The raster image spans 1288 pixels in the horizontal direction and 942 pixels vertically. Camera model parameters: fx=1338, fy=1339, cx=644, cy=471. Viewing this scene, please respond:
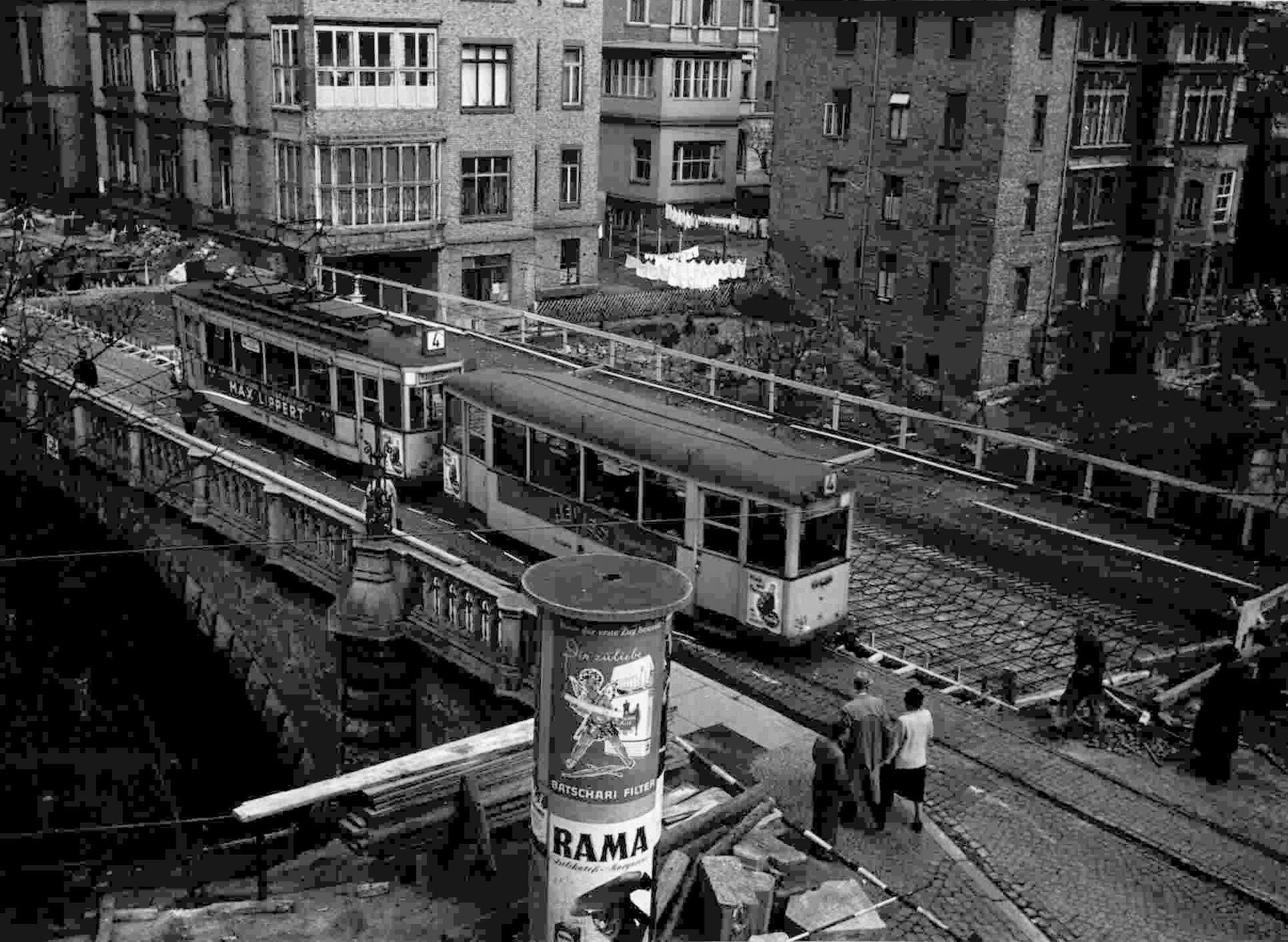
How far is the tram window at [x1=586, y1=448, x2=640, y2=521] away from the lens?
19.5 meters

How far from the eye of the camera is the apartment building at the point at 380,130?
42.1 m

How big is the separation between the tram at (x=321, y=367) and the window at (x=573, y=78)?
74.0 ft

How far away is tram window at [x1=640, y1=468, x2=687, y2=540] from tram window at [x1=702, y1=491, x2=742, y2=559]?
39 centimetres

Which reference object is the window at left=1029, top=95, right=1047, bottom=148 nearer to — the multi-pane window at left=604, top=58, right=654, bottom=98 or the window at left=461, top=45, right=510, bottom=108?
the window at left=461, top=45, right=510, bottom=108

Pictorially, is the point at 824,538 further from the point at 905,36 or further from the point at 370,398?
the point at 905,36

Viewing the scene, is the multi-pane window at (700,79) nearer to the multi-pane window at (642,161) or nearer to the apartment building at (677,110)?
the apartment building at (677,110)

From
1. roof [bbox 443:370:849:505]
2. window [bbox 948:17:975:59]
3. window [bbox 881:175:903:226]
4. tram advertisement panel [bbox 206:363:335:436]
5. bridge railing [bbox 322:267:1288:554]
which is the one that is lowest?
bridge railing [bbox 322:267:1288:554]

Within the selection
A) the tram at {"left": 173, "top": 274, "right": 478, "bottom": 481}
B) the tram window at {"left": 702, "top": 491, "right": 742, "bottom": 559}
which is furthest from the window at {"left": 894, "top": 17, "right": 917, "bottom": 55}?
the tram window at {"left": 702, "top": 491, "right": 742, "bottom": 559}

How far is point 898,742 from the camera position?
13148mm

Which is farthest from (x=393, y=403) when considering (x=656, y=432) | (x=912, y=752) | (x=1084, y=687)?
(x=912, y=752)

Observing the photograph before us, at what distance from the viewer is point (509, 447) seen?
2172cm

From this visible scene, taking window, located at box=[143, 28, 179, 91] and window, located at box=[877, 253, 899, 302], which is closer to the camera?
window, located at box=[143, 28, 179, 91]

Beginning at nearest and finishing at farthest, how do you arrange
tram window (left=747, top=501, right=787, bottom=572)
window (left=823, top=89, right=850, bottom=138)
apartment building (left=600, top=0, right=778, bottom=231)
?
tram window (left=747, top=501, right=787, bottom=572) → window (left=823, top=89, right=850, bottom=138) → apartment building (left=600, top=0, right=778, bottom=231)

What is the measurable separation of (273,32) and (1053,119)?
2651cm
